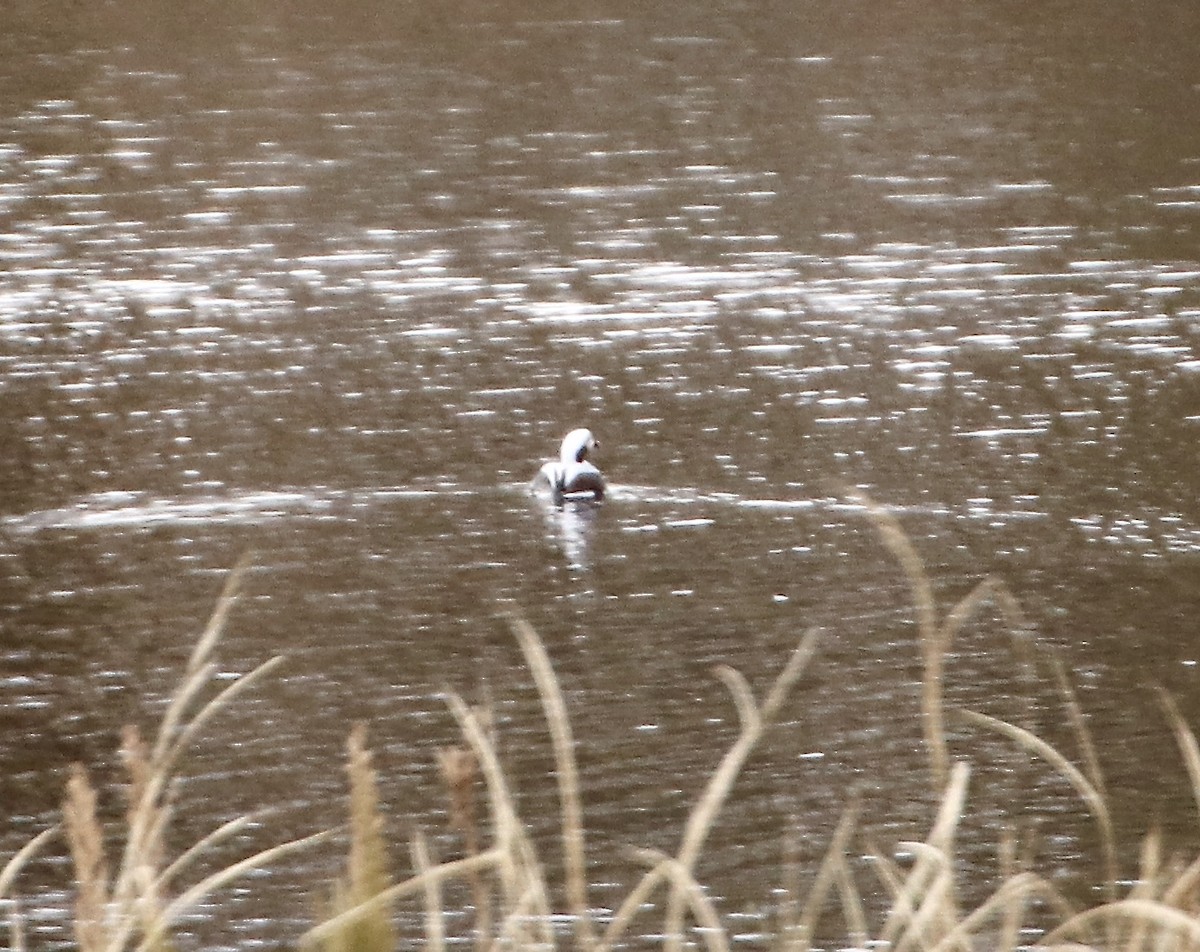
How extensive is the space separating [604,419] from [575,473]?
5.17 ft

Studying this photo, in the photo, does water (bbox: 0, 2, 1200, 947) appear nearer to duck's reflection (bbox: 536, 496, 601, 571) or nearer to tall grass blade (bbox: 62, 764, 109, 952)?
duck's reflection (bbox: 536, 496, 601, 571)

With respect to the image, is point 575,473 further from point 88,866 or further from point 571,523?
point 88,866

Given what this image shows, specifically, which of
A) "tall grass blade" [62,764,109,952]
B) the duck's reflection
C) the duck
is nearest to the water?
the duck's reflection

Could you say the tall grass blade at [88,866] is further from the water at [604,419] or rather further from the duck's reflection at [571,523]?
the duck's reflection at [571,523]

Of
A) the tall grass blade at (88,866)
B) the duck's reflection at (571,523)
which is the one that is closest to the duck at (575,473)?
the duck's reflection at (571,523)

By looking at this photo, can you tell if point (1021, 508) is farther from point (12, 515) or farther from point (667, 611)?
point (12, 515)

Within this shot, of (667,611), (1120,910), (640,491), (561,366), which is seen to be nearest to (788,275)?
(561,366)

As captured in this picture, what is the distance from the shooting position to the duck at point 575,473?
32.7 ft

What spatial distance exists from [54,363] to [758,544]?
4.72 m

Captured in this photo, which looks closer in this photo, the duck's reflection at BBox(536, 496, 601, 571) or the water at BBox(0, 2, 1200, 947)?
the water at BBox(0, 2, 1200, 947)

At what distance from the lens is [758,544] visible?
31.6ft

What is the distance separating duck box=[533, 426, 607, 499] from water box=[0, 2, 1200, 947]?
14 centimetres

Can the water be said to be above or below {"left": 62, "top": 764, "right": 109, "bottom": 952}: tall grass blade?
below

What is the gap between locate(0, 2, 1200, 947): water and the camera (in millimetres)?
7602
